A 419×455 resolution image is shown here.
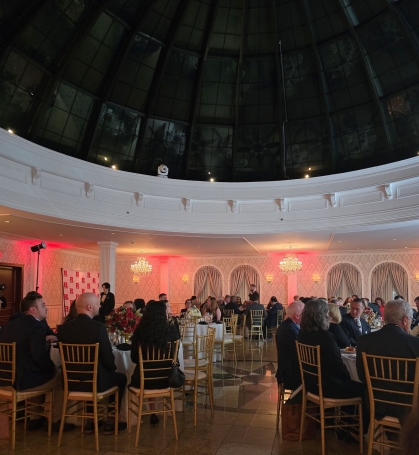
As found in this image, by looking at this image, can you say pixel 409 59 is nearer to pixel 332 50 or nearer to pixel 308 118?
pixel 332 50

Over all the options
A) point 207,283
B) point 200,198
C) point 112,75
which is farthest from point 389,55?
point 207,283

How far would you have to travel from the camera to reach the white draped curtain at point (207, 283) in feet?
61.9

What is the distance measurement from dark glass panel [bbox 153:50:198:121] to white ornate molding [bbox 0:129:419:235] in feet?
6.54

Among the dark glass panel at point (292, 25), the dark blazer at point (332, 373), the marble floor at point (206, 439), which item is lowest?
the marble floor at point (206, 439)

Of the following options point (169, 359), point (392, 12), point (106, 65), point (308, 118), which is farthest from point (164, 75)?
point (169, 359)

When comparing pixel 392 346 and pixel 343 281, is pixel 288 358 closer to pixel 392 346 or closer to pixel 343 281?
pixel 392 346

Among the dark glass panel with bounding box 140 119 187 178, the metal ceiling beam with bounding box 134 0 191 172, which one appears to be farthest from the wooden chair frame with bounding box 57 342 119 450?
the dark glass panel with bounding box 140 119 187 178

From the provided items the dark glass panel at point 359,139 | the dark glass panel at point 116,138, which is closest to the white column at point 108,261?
the dark glass panel at point 116,138

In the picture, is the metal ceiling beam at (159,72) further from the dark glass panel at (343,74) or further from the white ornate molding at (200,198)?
the dark glass panel at (343,74)

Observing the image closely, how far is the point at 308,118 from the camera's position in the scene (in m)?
12.2

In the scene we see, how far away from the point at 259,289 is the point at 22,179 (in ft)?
37.7

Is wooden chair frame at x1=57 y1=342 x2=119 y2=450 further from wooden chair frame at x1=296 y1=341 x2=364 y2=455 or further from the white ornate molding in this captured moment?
the white ornate molding

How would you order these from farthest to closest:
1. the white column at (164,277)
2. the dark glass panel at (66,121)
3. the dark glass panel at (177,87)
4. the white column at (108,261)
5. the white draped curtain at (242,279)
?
the white column at (164,277), the white draped curtain at (242,279), the white column at (108,261), the dark glass panel at (177,87), the dark glass panel at (66,121)

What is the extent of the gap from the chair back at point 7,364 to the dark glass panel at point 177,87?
9019mm
